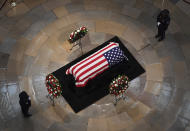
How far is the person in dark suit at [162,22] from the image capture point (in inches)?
515

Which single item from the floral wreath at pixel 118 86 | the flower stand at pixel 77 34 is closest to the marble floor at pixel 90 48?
the flower stand at pixel 77 34

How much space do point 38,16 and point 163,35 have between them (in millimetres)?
6100

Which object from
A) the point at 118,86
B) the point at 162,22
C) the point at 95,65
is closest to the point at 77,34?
the point at 95,65

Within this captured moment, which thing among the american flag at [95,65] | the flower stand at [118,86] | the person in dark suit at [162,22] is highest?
the person in dark suit at [162,22]

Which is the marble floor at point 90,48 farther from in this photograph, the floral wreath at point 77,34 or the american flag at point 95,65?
the american flag at point 95,65

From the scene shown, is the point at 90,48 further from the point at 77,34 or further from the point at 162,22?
the point at 162,22

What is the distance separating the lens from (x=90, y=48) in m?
14.5

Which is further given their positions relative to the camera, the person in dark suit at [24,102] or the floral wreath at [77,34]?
the floral wreath at [77,34]

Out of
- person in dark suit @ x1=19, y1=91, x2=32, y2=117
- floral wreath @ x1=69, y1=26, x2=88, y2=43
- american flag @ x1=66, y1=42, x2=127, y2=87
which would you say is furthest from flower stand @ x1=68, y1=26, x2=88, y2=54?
person in dark suit @ x1=19, y1=91, x2=32, y2=117

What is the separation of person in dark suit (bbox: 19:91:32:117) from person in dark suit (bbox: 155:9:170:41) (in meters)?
6.37

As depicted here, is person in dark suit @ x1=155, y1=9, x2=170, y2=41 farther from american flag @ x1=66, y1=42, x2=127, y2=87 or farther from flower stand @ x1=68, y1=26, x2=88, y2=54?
flower stand @ x1=68, y1=26, x2=88, y2=54

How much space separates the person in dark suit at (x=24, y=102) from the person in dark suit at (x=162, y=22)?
6.37 metres

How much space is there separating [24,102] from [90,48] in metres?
4.31

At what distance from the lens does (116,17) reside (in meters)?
15.3
